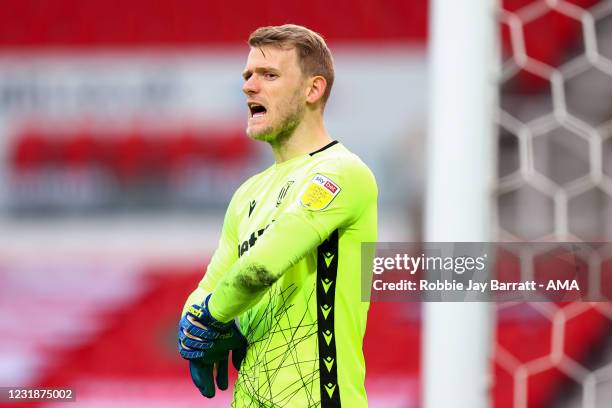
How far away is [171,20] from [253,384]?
8.16 feet

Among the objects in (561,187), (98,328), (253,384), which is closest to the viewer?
(253,384)

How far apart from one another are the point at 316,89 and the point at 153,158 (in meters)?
2.21

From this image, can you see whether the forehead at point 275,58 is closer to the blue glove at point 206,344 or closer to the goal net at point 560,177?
the blue glove at point 206,344

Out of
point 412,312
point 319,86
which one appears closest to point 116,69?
point 412,312

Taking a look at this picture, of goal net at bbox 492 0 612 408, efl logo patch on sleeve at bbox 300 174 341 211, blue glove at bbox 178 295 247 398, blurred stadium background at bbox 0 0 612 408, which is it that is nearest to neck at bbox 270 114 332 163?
efl logo patch on sleeve at bbox 300 174 341 211

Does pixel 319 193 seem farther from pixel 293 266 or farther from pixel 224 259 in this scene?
pixel 224 259

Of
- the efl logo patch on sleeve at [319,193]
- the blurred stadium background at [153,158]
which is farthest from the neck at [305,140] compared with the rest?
the blurred stadium background at [153,158]

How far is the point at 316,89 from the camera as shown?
132 centimetres

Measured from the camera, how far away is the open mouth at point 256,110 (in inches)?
51.4

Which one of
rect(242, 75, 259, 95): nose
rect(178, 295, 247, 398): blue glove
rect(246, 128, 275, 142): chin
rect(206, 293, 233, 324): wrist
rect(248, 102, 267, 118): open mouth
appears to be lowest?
rect(178, 295, 247, 398): blue glove

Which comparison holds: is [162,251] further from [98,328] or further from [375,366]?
[375,366]

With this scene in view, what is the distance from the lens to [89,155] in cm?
345

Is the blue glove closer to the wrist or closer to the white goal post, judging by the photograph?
the wrist

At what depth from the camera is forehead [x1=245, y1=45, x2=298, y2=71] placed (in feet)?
4.27
